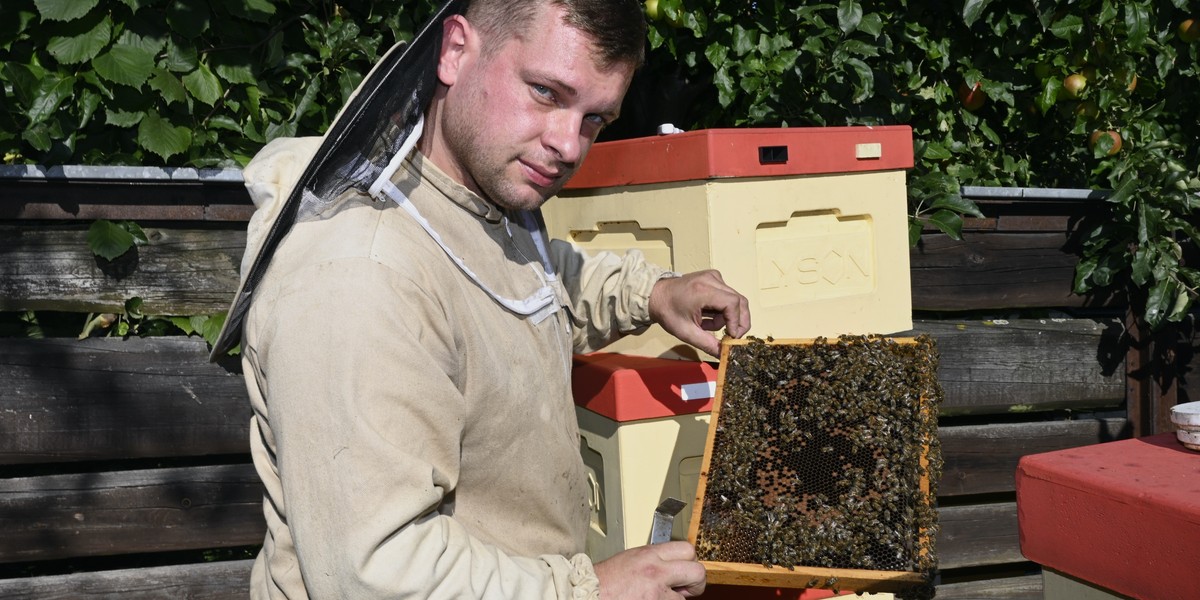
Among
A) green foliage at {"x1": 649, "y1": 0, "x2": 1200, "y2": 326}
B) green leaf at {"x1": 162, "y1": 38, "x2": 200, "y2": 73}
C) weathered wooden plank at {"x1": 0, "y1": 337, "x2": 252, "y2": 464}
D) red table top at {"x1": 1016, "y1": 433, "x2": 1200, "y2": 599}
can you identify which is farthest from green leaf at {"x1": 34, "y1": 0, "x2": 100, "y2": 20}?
red table top at {"x1": 1016, "y1": 433, "x2": 1200, "y2": 599}

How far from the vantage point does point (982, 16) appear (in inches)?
143

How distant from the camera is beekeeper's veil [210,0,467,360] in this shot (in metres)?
1.56

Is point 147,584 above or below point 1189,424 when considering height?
below

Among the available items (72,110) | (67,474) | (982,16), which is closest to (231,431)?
(67,474)

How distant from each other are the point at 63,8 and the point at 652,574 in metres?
2.26

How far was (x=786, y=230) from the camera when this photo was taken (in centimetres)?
254

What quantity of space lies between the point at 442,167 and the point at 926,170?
7.91 ft

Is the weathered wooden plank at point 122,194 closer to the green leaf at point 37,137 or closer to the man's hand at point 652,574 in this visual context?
the green leaf at point 37,137

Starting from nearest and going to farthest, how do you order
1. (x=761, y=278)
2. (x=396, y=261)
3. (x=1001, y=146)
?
(x=396, y=261), (x=761, y=278), (x=1001, y=146)

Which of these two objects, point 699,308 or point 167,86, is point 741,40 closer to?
point 699,308

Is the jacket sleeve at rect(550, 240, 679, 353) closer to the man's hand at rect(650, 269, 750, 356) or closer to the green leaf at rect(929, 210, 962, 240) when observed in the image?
the man's hand at rect(650, 269, 750, 356)

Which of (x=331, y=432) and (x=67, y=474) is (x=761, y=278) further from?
(x=67, y=474)

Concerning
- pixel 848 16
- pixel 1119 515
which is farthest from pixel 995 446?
pixel 1119 515

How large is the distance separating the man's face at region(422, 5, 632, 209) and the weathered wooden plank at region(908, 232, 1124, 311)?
2.24 metres
